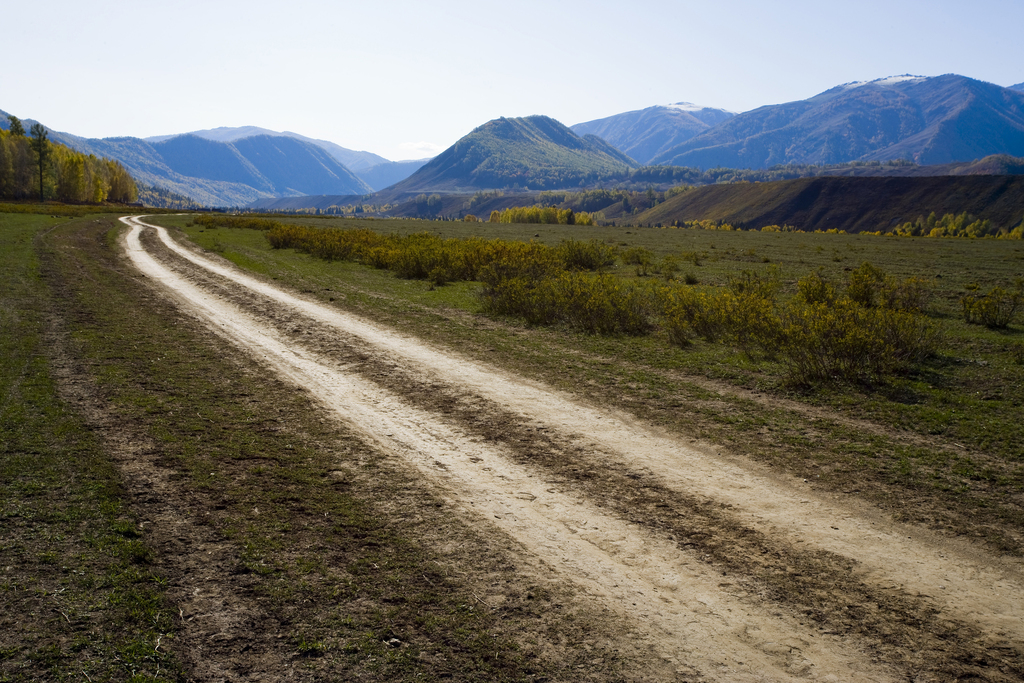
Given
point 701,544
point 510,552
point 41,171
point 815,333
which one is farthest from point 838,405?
point 41,171

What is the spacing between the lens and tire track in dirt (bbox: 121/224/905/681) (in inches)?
156

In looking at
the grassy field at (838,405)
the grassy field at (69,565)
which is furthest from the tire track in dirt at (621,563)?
the grassy field at (69,565)

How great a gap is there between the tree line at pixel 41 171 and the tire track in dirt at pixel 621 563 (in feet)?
417

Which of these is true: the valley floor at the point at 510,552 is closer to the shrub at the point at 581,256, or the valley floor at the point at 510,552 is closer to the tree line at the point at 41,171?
the shrub at the point at 581,256

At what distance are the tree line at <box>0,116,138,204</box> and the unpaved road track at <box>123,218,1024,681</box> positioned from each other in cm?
12711

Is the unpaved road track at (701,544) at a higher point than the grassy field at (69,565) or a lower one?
lower

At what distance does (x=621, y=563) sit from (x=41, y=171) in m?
135

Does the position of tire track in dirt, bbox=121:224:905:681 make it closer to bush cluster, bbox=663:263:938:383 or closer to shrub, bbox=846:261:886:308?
bush cluster, bbox=663:263:938:383

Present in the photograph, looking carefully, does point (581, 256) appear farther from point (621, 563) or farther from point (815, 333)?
point (621, 563)

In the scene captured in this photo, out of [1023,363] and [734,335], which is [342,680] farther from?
[1023,363]

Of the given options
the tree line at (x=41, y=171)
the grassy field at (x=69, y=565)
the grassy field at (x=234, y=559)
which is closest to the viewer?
the grassy field at (x=69, y=565)

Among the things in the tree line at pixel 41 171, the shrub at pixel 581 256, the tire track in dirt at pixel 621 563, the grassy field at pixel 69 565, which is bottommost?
the tire track in dirt at pixel 621 563

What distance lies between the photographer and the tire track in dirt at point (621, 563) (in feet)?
13.0

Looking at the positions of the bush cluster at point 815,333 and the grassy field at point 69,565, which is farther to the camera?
the bush cluster at point 815,333
